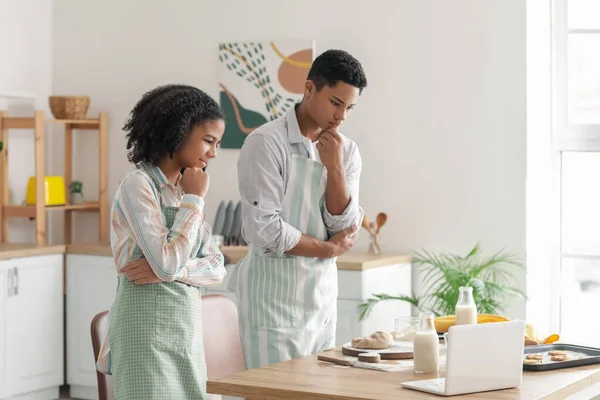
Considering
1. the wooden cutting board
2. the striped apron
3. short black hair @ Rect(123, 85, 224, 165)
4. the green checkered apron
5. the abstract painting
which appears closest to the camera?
the green checkered apron

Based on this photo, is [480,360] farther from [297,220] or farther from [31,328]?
[31,328]

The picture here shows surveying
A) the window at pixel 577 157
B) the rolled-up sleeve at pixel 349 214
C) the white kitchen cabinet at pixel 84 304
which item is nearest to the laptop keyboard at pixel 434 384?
the rolled-up sleeve at pixel 349 214

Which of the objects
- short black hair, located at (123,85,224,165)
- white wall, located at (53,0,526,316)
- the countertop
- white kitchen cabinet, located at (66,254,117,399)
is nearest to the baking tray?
short black hair, located at (123,85,224,165)

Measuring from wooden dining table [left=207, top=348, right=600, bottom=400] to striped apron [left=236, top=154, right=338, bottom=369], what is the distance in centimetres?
29

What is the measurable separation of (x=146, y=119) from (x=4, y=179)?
A: 2.87m

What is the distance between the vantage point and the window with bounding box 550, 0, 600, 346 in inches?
168

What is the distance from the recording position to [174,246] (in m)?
2.17

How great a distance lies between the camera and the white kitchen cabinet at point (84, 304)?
465cm

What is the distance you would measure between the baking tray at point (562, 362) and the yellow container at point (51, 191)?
9.95ft

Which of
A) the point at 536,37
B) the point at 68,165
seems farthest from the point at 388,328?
the point at 68,165

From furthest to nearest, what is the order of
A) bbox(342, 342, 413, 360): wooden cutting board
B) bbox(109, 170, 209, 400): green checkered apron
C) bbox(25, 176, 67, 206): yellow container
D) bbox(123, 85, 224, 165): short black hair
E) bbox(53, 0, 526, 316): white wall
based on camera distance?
bbox(25, 176, 67, 206): yellow container < bbox(53, 0, 526, 316): white wall < bbox(342, 342, 413, 360): wooden cutting board < bbox(123, 85, 224, 165): short black hair < bbox(109, 170, 209, 400): green checkered apron

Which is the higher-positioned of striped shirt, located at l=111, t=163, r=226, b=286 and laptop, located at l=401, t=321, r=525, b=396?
striped shirt, located at l=111, t=163, r=226, b=286

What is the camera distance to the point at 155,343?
7.06 ft

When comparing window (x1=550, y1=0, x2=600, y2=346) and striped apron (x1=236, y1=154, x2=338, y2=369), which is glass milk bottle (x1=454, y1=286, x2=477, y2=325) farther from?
window (x1=550, y1=0, x2=600, y2=346)
